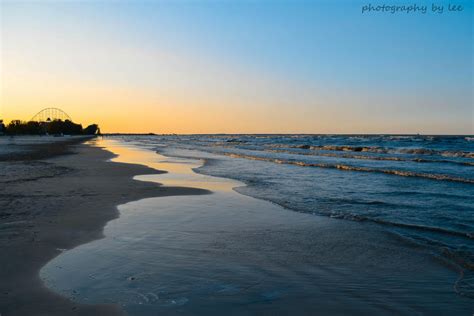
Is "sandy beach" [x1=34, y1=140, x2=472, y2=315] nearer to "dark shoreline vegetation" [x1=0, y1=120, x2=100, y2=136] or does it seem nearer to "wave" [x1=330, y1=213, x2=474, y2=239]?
"wave" [x1=330, y1=213, x2=474, y2=239]

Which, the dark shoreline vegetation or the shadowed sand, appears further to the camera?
the dark shoreline vegetation

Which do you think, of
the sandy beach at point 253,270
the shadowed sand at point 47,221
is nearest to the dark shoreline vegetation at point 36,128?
the shadowed sand at point 47,221

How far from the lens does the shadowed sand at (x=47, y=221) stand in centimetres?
419

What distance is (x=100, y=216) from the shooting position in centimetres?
891

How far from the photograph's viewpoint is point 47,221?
8.11m

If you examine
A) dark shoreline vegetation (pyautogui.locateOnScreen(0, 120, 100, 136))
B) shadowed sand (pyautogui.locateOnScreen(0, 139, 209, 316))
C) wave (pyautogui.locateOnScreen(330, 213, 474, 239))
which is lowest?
wave (pyautogui.locateOnScreen(330, 213, 474, 239))

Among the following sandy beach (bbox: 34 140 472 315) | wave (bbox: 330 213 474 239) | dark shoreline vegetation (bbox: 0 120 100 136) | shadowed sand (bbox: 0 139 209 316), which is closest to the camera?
shadowed sand (bbox: 0 139 209 316)

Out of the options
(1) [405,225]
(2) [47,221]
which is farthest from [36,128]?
(1) [405,225]

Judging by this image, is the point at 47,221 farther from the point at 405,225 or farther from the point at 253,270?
the point at 405,225

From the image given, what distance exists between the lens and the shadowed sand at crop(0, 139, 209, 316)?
13.7 ft

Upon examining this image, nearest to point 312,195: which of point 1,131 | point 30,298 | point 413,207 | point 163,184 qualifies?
point 413,207

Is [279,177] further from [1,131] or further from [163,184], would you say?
[1,131]

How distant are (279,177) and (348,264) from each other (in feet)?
40.5

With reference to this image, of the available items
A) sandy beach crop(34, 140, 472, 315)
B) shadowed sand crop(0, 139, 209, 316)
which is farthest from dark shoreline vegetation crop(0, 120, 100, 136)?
sandy beach crop(34, 140, 472, 315)
